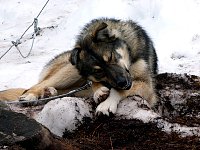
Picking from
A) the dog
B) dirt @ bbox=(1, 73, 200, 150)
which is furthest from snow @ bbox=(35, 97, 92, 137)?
the dog

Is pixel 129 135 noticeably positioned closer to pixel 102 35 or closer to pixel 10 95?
pixel 102 35

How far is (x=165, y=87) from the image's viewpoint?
5.66m

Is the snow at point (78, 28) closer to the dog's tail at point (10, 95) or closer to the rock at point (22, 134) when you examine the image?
the dog's tail at point (10, 95)

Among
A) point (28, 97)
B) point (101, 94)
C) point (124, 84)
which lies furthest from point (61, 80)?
point (124, 84)

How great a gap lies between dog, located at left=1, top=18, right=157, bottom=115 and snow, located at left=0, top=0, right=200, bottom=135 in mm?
1880

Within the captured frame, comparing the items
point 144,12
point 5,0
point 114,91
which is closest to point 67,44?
point 144,12

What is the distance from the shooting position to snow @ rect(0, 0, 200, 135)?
812 centimetres

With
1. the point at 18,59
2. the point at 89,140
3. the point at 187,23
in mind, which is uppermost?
the point at 89,140

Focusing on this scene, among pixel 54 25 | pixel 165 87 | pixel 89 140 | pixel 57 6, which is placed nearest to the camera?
pixel 89 140

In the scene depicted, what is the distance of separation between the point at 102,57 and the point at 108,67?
0.16m

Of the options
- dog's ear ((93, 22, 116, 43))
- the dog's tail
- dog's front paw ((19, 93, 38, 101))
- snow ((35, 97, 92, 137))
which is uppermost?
dog's ear ((93, 22, 116, 43))

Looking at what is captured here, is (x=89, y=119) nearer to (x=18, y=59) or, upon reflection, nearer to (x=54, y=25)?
(x=18, y=59)

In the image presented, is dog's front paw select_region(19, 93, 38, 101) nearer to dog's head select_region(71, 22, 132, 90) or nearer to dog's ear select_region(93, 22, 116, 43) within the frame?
dog's head select_region(71, 22, 132, 90)

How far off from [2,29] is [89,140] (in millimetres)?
7933
